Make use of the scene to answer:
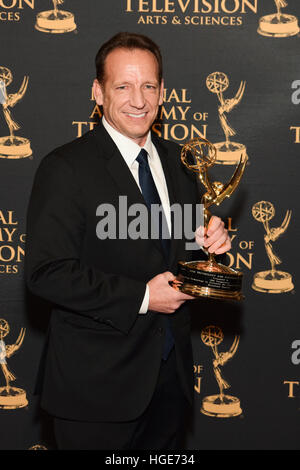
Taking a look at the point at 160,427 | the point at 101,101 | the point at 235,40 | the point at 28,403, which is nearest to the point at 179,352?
the point at 160,427

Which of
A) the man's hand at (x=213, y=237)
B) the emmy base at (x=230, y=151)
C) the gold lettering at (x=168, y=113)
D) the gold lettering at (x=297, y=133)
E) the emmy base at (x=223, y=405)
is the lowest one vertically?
the emmy base at (x=223, y=405)

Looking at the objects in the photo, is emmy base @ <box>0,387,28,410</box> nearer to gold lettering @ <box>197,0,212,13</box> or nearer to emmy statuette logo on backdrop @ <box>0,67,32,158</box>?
emmy statuette logo on backdrop @ <box>0,67,32,158</box>

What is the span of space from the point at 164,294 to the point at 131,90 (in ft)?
1.86

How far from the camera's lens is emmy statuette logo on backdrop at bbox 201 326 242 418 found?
9.16 ft

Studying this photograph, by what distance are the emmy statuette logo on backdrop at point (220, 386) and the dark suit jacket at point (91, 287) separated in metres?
0.94

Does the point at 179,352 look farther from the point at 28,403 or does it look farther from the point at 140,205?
the point at 28,403

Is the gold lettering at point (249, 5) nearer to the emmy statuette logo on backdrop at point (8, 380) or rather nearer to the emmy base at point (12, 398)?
the emmy statuette logo on backdrop at point (8, 380)

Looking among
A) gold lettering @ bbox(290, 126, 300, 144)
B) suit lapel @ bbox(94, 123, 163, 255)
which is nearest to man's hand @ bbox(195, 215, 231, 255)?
suit lapel @ bbox(94, 123, 163, 255)

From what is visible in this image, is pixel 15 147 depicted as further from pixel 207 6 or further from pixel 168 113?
pixel 207 6

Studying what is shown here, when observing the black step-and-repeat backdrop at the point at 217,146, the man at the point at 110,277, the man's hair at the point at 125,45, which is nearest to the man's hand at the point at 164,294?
the man at the point at 110,277

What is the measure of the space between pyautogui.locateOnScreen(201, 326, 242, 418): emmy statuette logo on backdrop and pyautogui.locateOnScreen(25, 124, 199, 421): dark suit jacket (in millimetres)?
940

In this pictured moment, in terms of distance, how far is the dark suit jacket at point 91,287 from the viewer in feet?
5.61

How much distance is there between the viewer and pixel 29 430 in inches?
111

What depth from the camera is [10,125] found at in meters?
2.66
